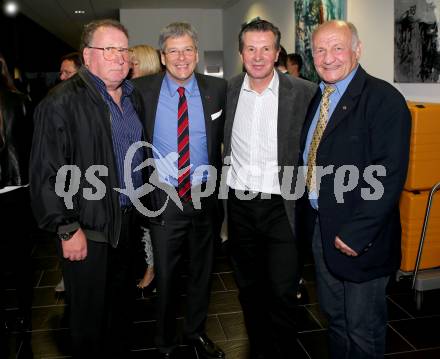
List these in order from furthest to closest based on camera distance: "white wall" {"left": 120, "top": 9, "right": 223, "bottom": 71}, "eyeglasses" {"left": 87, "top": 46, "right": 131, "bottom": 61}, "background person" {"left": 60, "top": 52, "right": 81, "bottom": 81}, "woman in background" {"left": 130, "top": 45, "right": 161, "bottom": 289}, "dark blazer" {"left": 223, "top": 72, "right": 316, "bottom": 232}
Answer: "white wall" {"left": 120, "top": 9, "right": 223, "bottom": 71}, "background person" {"left": 60, "top": 52, "right": 81, "bottom": 81}, "woman in background" {"left": 130, "top": 45, "right": 161, "bottom": 289}, "dark blazer" {"left": 223, "top": 72, "right": 316, "bottom": 232}, "eyeglasses" {"left": 87, "top": 46, "right": 131, "bottom": 61}

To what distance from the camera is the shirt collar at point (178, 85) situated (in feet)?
8.07

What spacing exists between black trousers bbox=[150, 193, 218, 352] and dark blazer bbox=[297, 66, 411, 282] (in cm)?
84

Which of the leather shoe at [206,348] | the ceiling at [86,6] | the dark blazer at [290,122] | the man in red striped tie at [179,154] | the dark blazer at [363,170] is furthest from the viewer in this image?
the ceiling at [86,6]

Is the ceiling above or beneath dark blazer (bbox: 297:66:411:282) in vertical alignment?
above

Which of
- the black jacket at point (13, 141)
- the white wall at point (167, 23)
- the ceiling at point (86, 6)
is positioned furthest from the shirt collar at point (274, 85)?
the white wall at point (167, 23)

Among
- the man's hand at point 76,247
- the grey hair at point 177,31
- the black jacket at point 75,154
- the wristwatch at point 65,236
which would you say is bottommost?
the man's hand at point 76,247

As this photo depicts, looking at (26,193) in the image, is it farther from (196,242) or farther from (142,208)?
(196,242)

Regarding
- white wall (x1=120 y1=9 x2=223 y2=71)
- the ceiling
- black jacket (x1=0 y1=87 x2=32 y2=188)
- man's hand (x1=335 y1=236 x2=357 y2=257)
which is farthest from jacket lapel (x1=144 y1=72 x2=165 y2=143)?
white wall (x1=120 y1=9 x2=223 y2=71)

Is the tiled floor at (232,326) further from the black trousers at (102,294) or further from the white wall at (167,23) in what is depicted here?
the white wall at (167,23)

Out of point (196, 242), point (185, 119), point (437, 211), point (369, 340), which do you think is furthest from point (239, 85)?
point (437, 211)

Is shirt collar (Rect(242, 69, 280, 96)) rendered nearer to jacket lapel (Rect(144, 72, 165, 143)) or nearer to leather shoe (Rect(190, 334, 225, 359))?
jacket lapel (Rect(144, 72, 165, 143))

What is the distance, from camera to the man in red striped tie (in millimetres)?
2408

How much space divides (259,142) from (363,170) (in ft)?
2.28

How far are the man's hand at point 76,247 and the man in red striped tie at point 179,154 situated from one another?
20.6 inches
